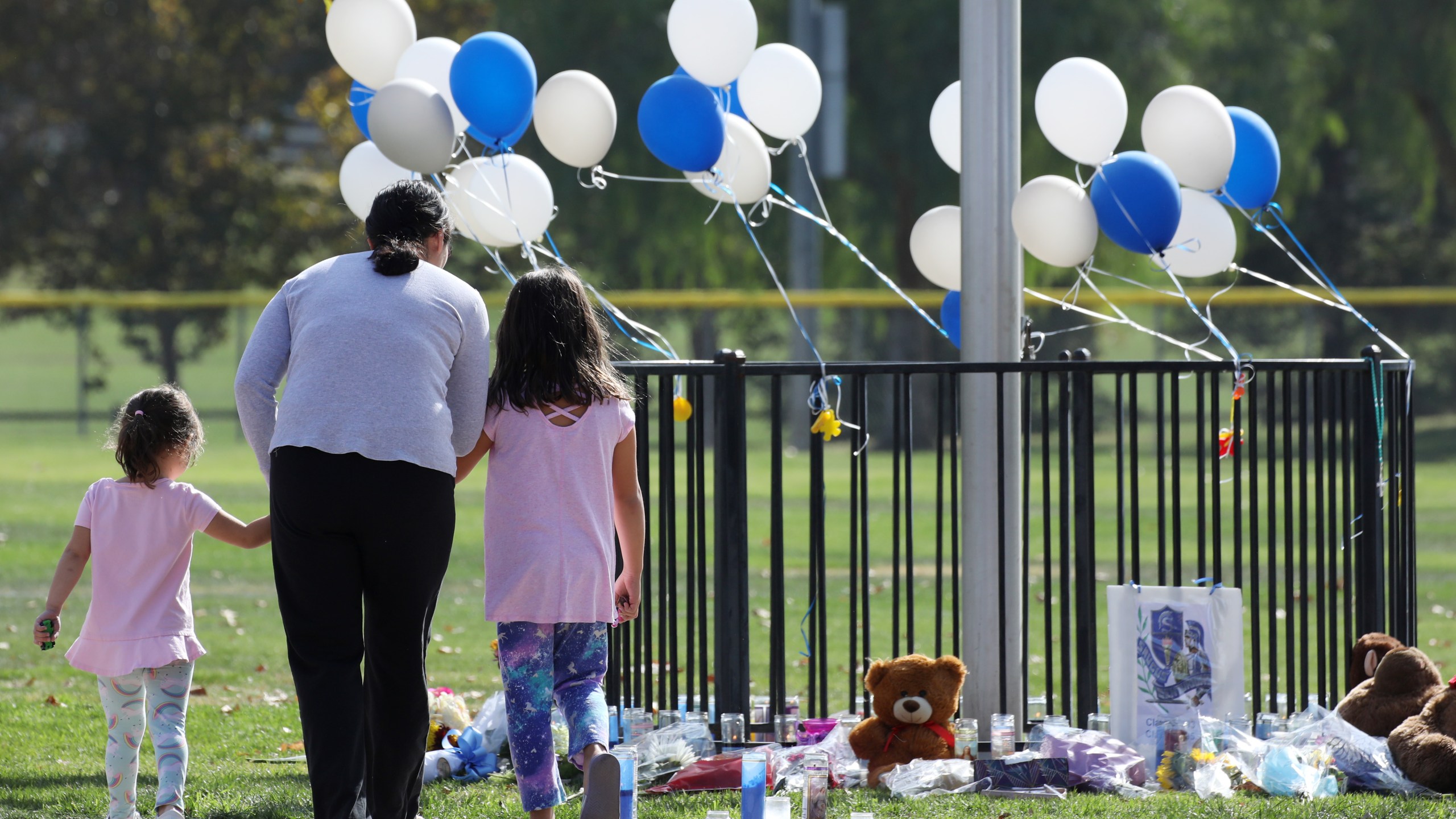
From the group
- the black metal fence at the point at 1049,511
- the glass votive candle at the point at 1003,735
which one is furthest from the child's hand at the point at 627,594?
the glass votive candle at the point at 1003,735

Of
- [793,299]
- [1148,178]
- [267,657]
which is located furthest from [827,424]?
[793,299]

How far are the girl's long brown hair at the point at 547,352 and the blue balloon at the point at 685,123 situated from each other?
5.86 feet

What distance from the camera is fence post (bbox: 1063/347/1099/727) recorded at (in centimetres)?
495

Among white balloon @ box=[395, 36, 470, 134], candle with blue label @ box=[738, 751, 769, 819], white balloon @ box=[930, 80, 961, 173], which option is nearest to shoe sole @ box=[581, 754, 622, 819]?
candle with blue label @ box=[738, 751, 769, 819]

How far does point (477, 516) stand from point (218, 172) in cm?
1341

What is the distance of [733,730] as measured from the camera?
4992 mm

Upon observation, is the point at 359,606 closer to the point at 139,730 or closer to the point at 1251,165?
the point at 139,730

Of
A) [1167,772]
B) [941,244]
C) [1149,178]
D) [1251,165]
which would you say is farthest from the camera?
[941,244]

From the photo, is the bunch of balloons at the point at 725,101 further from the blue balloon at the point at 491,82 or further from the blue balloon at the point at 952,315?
the blue balloon at the point at 952,315

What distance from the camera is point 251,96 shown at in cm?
2447

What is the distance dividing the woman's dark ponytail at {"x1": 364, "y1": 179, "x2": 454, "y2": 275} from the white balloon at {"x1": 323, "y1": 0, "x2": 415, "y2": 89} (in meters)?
2.31

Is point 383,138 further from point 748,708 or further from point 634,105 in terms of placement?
point 634,105

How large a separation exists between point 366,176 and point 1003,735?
3421 mm

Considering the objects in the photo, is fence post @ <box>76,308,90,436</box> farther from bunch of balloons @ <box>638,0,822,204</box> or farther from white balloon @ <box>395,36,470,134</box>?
bunch of balloons @ <box>638,0,822,204</box>
